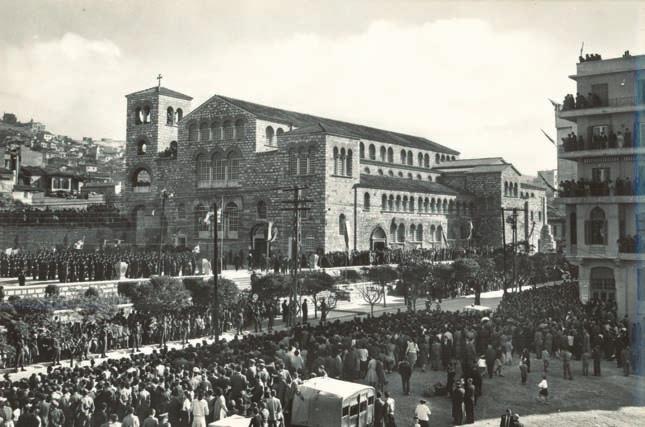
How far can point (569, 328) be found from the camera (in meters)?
22.8

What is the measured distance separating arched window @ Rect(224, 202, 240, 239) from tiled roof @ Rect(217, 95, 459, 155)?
7.36 m

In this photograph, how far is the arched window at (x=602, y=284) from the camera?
32.4 metres

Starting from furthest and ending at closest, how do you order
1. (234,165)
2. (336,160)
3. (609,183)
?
(234,165), (336,160), (609,183)

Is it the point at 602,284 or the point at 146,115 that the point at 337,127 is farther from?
the point at 602,284

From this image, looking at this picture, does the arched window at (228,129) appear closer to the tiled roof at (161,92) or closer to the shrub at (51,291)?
the tiled roof at (161,92)

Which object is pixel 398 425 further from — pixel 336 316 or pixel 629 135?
pixel 629 135

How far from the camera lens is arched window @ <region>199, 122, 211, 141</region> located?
5075 cm

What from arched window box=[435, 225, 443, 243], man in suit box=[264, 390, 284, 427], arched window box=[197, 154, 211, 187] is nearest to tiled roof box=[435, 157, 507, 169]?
arched window box=[435, 225, 443, 243]

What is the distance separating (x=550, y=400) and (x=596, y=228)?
16.3m

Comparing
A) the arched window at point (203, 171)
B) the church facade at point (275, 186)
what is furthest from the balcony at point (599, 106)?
the arched window at point (203, 171)

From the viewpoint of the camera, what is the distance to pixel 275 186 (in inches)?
1850

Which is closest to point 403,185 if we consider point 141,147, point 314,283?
point 141,147

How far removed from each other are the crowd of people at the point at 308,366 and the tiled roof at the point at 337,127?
81.2 feet

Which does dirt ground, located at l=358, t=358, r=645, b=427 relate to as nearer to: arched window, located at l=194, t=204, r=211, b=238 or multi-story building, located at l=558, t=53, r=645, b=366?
multi-story building, located at l=558, t=53, r=645, b=366
